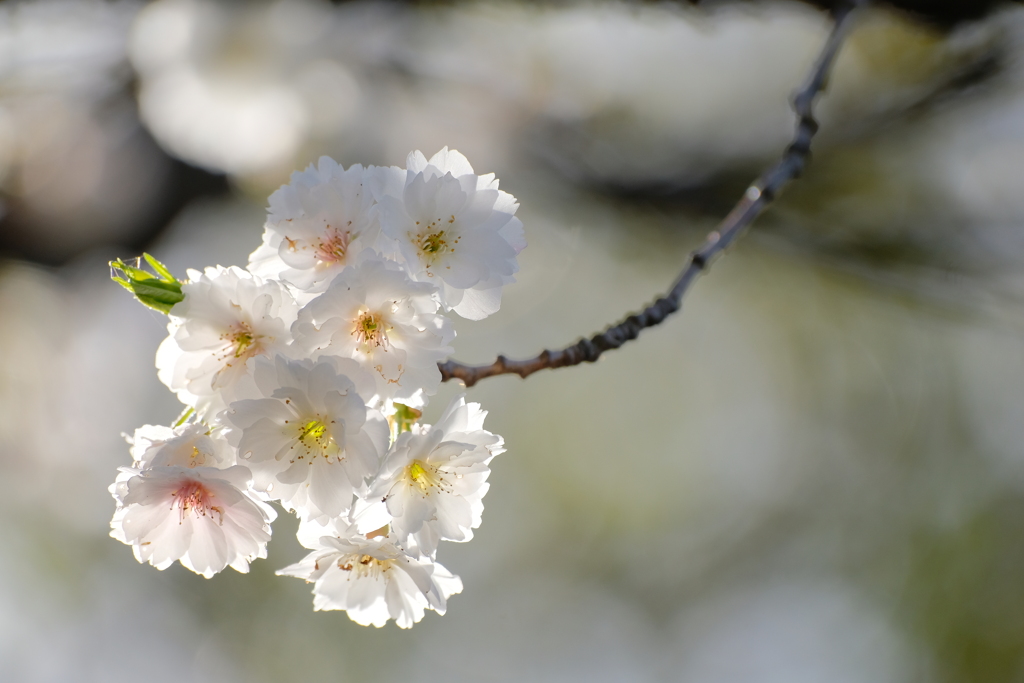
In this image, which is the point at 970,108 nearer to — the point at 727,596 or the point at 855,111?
the point at 855,111

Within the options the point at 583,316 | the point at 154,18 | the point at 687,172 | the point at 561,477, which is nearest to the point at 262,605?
the point at 561,477

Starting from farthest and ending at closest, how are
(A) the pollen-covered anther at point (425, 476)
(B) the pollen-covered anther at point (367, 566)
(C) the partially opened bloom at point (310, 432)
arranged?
1. (B) the pollen-covered anther at point (367, 566)
2. (A) the pollen-covered anther at point (425, 476)
3. (C) the partially opened bloom at point (310, 432)

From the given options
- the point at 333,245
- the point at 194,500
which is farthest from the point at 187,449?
the point at 333,245

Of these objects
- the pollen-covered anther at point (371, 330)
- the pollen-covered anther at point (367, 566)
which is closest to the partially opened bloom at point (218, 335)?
the pollen-covered anther at point (371, 330)


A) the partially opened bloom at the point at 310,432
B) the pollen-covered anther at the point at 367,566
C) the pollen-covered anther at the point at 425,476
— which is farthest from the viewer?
the pollen-covered anther at the point at 367,566

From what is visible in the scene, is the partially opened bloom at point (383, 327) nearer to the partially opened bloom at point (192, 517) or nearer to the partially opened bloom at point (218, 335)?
the partially opened bloom at point (218, 335)
